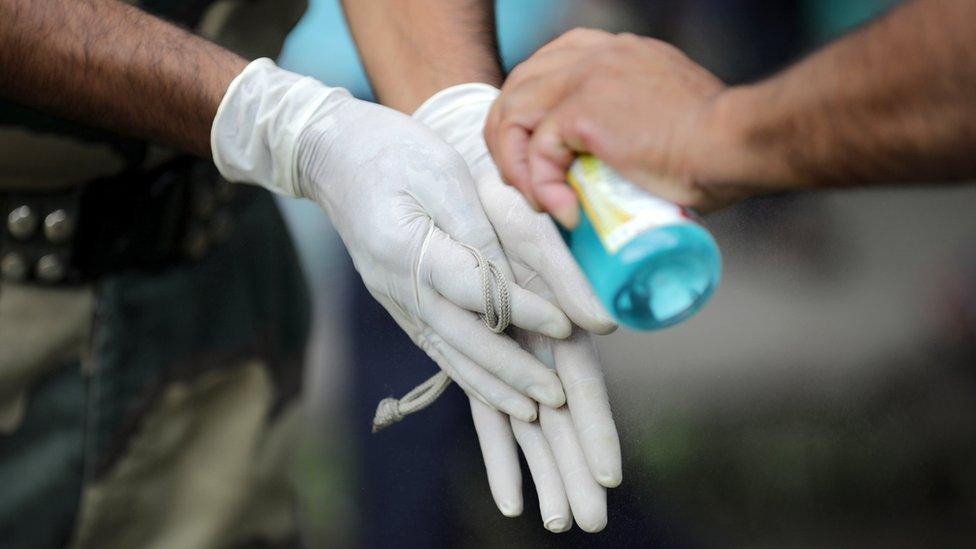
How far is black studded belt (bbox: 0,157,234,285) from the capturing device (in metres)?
0.76

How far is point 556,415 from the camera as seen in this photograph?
2.41ft

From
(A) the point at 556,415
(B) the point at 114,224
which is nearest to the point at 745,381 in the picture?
(A) the point at 556,415

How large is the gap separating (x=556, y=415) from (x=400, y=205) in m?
0.23

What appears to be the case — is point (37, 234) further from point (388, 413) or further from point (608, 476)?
point (608, 476)

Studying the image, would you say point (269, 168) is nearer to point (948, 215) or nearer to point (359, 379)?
point (359, 379)

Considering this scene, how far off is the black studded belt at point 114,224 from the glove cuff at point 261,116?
0.06 m

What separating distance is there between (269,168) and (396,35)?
262 mm

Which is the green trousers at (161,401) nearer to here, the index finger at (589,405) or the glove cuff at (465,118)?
the glove cuff at (465,118)

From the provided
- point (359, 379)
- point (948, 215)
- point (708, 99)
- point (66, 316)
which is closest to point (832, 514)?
point (948, 215)

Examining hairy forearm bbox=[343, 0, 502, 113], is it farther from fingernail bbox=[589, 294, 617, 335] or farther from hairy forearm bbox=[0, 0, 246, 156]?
fingernail bbox=[589, 294, 617, 335]

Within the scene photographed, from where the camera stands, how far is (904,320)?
4.64 feet

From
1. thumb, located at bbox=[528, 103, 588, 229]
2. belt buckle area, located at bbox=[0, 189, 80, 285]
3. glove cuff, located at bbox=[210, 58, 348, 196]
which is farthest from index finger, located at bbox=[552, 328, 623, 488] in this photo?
belt buckle area, located at bbox=[0, 189, 80, 285]

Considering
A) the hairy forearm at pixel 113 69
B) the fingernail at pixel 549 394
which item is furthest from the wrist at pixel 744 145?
the hairy forearm at pixel 113 69

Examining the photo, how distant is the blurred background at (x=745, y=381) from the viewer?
1.24m
